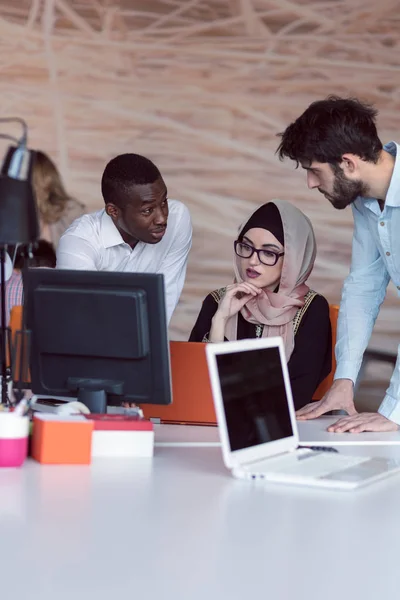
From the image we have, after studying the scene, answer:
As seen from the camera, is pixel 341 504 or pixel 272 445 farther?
pixel 272 445

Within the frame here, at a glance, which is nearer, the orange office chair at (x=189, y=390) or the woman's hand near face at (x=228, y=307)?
the orange office chair at (x=189, y=390)

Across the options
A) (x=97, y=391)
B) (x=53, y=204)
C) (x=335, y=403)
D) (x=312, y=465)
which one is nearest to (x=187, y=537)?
(x=312, y=465)

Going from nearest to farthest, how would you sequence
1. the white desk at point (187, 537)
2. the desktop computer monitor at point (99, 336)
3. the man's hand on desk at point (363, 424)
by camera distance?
the white desk at point (187, 537) < the desktop computer monitor at point (99, 336) < the man's hand on desk at point (363, 424)

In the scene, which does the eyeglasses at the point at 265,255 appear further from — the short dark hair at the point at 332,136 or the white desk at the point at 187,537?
the white desk at the point at 187,537

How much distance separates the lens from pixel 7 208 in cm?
183

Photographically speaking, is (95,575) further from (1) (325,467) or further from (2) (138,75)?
(2) (138,75)

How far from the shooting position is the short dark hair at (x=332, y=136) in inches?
102

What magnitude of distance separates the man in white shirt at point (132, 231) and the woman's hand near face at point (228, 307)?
0.54 feet

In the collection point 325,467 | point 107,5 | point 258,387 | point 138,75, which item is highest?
point 107,5

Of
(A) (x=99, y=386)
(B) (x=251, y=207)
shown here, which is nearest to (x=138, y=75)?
(B) (x=251, y=207)

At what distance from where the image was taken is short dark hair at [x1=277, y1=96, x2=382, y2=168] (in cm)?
259

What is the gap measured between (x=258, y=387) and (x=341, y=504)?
38 centimetres

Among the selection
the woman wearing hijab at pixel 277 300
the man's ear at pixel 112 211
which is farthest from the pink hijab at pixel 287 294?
the man's ear at pixel 112 211

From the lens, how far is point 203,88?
5023 millimetres
